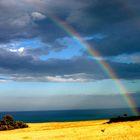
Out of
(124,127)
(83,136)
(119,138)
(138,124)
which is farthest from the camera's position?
(138,124)

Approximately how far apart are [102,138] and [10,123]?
41.6 meters

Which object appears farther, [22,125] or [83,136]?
[22,125]

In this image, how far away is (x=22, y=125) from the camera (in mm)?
75812

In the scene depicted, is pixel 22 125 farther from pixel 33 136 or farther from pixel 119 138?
pixel 119 138

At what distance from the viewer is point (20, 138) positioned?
45531 mm

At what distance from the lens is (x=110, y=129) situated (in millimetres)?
46344

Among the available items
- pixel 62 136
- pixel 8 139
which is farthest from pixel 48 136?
pixel 8 139

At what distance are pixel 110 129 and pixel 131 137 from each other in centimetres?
824

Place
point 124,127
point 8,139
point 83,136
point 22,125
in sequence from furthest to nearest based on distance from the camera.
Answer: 1. point 22,125
2. point 124,127
3. point 8,139
4. point 83,136

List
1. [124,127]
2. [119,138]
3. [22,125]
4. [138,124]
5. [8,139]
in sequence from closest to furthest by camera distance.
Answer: [119,138] < [8,139] < [124,127] < [138,124] < [22,125]

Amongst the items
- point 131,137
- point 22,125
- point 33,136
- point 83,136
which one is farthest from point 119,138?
point 22,125

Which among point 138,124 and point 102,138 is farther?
point 138,124

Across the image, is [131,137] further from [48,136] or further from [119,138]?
[48,136]

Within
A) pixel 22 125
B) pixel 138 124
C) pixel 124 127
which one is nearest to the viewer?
pixel 124 127
